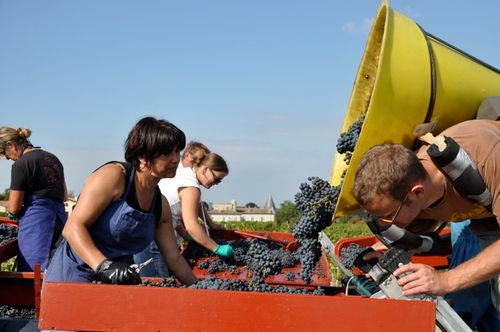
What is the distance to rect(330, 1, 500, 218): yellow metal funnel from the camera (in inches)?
96.0

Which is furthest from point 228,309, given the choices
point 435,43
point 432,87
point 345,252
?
point 345,252

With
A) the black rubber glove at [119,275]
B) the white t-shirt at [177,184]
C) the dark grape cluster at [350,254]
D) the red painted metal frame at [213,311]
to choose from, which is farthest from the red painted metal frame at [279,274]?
the red painted metal frame at [213,311]

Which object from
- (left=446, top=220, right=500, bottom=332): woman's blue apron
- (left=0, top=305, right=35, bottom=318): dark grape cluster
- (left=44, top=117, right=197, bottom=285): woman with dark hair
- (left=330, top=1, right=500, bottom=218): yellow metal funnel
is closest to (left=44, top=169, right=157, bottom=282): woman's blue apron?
(left=44, top=117, right=197, bottom=285): woman with dark hair

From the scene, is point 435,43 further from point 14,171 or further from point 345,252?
point 14,171

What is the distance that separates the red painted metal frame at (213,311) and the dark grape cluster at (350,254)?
5.06 ft

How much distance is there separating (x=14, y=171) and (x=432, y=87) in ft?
10.5

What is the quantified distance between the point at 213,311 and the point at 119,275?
55 centimetres

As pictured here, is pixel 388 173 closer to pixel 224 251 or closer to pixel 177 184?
pixel 224 251

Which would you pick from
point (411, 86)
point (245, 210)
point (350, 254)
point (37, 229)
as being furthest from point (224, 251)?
point (245, 210)

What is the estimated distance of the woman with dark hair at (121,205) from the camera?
2623 mm

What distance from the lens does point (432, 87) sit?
253 cm

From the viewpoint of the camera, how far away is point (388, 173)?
227 cm

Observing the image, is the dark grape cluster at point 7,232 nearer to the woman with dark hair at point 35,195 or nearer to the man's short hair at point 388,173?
the woman with dark hair at point 35,195

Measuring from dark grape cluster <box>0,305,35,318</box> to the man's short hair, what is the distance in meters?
2.06
